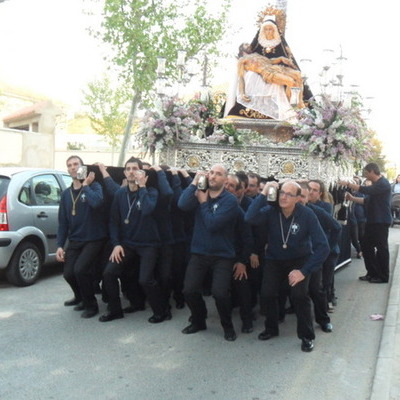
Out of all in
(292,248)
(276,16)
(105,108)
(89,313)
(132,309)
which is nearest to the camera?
(292,248)

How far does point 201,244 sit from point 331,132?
11.0 ft

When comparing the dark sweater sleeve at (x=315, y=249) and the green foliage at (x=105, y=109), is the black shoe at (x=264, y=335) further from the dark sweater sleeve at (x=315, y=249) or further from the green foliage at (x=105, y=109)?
the green foliage at (x=105, y=109)

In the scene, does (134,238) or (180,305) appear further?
(180,305)

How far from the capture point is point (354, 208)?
10867 millimetres

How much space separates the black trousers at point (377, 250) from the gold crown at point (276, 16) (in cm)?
482

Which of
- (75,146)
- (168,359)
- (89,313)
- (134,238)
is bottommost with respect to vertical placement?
(168,359)

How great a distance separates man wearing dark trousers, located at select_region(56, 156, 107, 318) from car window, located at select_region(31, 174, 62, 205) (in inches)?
73.7

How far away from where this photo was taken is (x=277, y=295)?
5.69 m

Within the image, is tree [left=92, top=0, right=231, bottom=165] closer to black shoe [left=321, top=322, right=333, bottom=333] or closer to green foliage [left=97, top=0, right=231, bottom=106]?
green foliage [left=97, top=0, right=231, bottom=106]

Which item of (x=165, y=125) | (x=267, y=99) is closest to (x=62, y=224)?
(x=165, y=125)

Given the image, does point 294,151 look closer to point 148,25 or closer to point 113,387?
point 113,387

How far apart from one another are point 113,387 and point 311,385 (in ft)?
5.27

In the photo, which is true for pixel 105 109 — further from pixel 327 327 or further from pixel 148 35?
pixel 327 327

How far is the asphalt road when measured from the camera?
4398 millimetres
